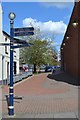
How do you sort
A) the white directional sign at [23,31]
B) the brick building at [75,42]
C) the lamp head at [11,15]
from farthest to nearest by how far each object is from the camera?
the brick building at [75,42], the white directional sign at [23,31], the lamp head at [11,15]

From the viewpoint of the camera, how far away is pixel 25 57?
208 ft

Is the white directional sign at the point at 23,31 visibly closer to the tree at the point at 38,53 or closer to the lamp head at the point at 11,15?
the lamp head at the point at 11,15

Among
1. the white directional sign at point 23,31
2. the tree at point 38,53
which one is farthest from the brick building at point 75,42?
the white directional sign at point 23,31

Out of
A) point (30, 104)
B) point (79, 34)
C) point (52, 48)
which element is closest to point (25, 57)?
point (52, 48)

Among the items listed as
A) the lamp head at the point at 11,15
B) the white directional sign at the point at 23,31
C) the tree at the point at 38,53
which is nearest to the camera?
the lamp head at the point at 11,15

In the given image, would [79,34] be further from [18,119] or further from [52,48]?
[52,48]

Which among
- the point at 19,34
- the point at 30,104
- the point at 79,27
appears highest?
the point at 79,27

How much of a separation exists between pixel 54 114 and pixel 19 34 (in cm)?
315

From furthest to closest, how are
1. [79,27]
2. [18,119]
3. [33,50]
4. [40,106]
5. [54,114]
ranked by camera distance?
[33,50]
[79,27]
[40,106]
[54,114]
[18,119]

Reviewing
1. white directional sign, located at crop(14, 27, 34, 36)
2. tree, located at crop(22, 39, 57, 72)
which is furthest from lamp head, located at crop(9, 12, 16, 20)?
tree, located at crop(22, 39, 57, 72)

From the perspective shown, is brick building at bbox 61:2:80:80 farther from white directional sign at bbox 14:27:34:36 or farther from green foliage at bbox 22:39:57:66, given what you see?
white directional sign at bbox 14:27:34:36

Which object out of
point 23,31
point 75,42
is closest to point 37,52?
point 75,42

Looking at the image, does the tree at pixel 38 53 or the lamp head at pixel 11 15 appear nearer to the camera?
the lamp head at pixel 11 15

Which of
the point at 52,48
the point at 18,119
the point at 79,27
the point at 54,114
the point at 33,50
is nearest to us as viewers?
the point at 18,119
